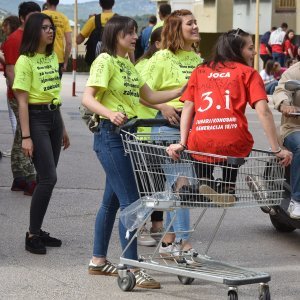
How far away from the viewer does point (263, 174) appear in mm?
6844

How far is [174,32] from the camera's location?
8266 mm

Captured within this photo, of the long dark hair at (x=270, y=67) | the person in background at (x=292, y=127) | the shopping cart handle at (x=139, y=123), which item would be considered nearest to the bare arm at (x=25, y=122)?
the shopping cart handle at (x=139, y=123)

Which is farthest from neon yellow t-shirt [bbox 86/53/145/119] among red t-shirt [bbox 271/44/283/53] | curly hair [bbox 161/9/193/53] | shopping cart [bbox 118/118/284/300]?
red t-shirt [bbox 271/44/283/53]

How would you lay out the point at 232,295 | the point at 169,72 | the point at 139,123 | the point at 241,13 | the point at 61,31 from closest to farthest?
the point at 232,295 → the point at 139,123 → the point at 169,72 → the point at 61,31 → the point at 241,13

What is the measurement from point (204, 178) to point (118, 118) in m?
0.72

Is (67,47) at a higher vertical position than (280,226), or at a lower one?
higher

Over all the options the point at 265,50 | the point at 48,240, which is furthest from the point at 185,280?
the point at 265,50

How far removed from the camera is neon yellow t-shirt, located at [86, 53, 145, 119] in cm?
720

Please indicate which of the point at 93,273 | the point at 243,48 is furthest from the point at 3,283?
the point at 243,48

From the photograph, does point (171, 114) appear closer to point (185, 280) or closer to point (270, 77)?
point (185, 280)

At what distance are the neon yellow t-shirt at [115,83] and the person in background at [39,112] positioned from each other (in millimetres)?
1224

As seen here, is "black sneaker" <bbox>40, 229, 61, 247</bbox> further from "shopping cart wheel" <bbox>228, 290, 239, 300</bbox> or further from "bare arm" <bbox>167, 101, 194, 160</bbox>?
"shopping cart wheel" <bbox>228, 290, 239, 300</bbox>

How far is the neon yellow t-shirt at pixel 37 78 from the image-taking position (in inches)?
332

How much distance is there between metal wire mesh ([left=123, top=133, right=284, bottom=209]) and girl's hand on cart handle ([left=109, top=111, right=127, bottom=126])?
12 cm
